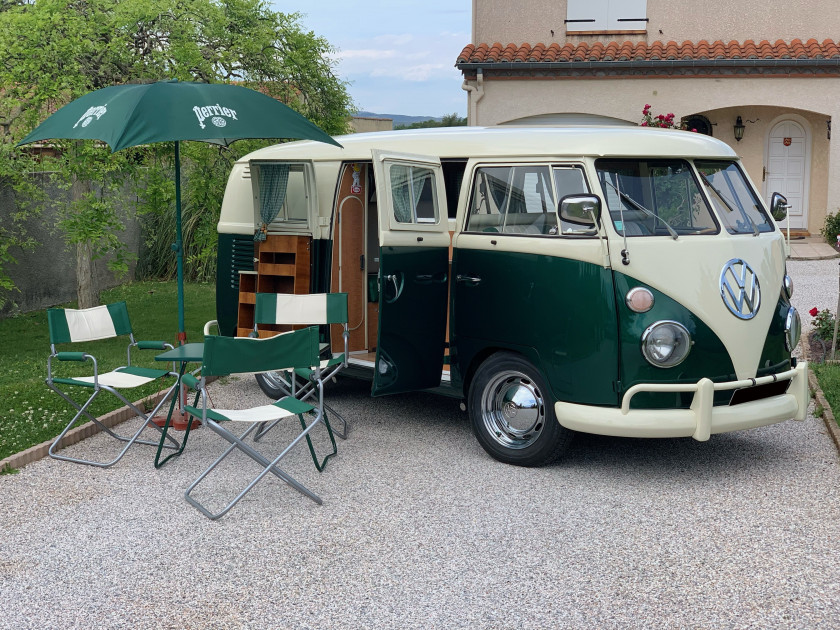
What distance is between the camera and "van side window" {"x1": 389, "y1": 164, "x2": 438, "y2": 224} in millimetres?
6758

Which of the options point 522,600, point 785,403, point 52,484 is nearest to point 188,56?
point 52,484

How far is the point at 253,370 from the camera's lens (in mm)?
6098

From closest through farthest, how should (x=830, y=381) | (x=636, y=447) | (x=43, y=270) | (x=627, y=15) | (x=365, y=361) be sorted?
(x=636, y=447)
(x=365, y=361)
(x=830, y=381)
(x=43, y=270)
(x=627, y=15)

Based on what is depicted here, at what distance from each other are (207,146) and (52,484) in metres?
6.41

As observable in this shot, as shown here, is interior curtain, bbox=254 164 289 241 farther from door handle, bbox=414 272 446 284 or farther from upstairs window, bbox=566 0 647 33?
upstairs window, bbox=566 0 647 33

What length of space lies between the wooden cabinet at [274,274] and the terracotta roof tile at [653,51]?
12333 millimetres

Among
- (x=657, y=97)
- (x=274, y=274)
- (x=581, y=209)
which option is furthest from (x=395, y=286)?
(x=657, y=97)

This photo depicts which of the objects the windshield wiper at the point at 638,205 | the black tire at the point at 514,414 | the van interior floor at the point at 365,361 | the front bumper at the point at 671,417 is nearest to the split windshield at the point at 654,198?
the windshield wiper at the point at 638,205

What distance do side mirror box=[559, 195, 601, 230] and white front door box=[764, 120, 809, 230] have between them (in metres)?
16.1

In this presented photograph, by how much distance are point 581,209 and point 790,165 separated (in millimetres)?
16600

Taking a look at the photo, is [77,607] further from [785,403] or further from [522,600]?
[785,403]

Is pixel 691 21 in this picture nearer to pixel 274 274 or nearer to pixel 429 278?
pixel 274 274

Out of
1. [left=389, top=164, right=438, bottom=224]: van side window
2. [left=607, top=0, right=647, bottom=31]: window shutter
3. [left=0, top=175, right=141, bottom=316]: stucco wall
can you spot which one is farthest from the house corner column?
[left=389, top=164, right=438, bottom=224]: van side window

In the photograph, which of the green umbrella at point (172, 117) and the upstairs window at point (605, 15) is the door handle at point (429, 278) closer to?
the green umbrella at point (172, 117)
